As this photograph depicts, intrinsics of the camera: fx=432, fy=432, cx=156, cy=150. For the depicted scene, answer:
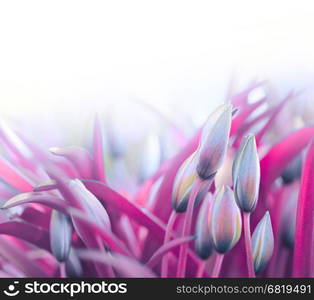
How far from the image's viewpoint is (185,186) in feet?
1.26

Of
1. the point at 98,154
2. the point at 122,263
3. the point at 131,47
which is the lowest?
the point at 122,263

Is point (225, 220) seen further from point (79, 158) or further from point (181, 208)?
point (79, 158)

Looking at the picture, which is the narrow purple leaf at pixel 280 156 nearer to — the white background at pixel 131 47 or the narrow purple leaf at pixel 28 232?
the white background at pixel 131 47

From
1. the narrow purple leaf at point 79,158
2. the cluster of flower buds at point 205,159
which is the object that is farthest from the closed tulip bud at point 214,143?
the narrow purple leaf at point 79,158

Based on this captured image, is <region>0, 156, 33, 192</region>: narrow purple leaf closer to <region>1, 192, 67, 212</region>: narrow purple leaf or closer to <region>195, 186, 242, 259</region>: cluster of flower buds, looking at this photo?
<region>1, 192, 67, 212</region>: narrow purple leaf

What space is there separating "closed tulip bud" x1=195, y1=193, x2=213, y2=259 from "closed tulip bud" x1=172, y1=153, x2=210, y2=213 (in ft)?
0.04

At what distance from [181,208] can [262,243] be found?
8cm

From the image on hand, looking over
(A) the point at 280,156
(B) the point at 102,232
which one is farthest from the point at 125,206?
(A) the point at 280,156

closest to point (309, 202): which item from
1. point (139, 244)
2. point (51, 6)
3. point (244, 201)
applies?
point (244, 201)

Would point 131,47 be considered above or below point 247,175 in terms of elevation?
above

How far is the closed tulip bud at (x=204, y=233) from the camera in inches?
15.4

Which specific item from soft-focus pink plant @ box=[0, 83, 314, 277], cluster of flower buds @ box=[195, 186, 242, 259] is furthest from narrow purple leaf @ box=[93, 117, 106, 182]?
cluster of flower buds @ box=[195, 186, 242, 259]

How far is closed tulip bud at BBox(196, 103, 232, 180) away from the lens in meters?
0.37

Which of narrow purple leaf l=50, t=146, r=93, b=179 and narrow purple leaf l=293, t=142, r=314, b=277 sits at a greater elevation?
narrow purple leaf l=50, t=146, r=93, b=179
